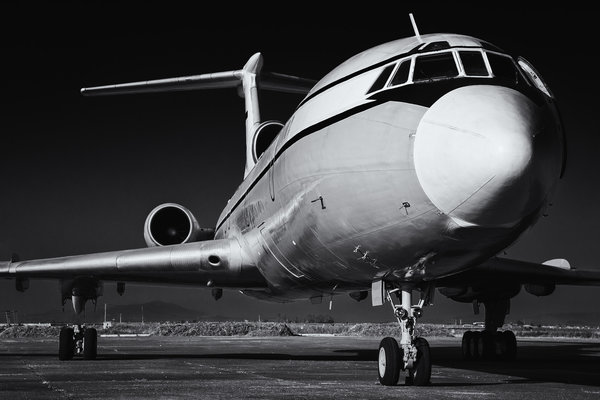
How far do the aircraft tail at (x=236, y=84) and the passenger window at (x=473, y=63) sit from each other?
51.7 ft

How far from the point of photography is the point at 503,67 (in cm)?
859

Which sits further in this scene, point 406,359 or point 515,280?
point 515,280

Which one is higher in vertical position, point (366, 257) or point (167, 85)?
point (167, 85)

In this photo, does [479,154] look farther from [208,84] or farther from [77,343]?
[208,84]

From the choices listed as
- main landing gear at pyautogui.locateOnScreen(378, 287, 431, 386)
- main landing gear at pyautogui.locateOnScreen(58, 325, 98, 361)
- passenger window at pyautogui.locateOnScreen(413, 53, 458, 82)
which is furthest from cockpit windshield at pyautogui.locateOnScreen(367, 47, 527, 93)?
main landing gear at pyautogui.locateOnScreen(58, 325, 98, 361)

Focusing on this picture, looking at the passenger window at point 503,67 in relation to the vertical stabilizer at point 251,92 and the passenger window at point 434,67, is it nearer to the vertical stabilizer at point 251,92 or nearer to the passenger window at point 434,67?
the passenger window at point 434,67

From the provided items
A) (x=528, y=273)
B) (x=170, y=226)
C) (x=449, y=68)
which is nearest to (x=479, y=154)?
(x=449, y=68)

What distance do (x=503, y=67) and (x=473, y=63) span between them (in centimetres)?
35

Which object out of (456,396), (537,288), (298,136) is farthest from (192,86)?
(456,396)

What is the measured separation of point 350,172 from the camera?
8.77 meters

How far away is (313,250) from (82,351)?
9151 mm

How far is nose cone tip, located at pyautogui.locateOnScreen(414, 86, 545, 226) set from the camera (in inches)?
283

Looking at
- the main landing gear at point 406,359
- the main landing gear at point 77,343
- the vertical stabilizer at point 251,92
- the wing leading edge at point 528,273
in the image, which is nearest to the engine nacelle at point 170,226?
the main landing gear at point 77,343

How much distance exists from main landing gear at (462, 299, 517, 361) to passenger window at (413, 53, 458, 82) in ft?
33.5
